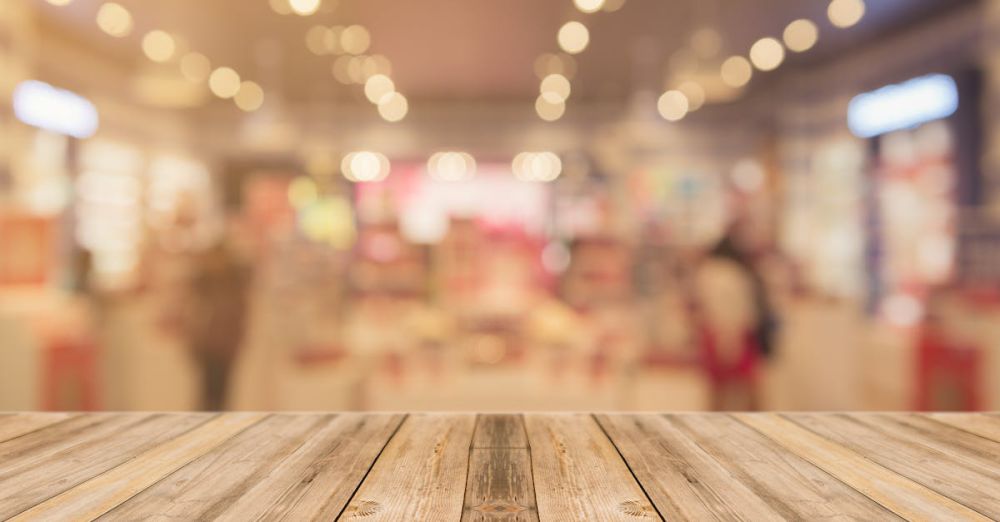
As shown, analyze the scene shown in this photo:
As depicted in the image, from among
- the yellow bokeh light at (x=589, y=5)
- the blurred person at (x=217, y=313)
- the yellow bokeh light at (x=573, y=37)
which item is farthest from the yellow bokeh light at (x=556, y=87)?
the blurred person at (x=217, y=313)

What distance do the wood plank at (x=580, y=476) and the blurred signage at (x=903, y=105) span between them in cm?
795

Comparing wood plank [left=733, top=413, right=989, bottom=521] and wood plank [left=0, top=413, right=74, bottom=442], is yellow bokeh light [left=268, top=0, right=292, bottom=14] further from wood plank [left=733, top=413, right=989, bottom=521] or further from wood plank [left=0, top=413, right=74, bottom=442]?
wood plank [left=733, top=413, right=989, bottom=521]

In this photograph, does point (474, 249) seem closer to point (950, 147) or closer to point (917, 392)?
point (917, 392)

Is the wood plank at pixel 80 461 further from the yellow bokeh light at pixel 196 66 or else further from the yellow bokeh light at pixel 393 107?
the yellow bokeh light at pixel 393 107

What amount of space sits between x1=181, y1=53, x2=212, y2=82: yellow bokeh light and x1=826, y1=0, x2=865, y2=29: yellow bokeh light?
7582 mm

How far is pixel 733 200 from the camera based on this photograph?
3.96 m

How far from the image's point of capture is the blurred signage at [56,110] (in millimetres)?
8281

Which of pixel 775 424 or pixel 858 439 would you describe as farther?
pixel 775 424

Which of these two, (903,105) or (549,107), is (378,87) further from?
(903,105)

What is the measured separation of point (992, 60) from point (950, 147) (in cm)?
100

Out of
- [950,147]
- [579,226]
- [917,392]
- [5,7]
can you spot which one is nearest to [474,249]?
[917,392]

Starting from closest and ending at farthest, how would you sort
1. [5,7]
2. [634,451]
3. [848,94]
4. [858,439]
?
1. [634,451]
2. [858,439]
3. [5,7]
4. [848,94]

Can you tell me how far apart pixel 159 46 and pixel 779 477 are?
999 cm

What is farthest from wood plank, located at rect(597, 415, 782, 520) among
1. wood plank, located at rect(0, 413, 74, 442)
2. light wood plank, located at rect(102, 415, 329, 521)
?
wood plank, located at rect(0, 413, 74, 442)
